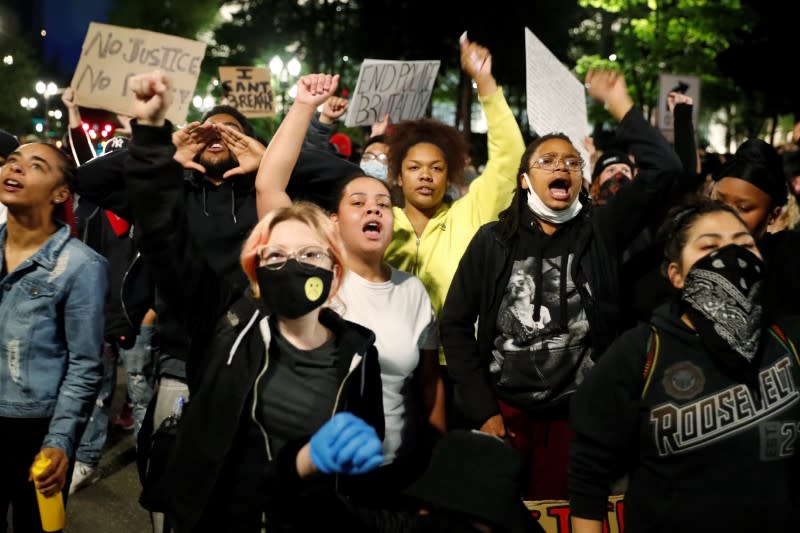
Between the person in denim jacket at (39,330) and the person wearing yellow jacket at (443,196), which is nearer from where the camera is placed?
the person in denim jacket at (39,330)

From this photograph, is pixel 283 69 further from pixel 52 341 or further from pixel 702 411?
pixel 702 411

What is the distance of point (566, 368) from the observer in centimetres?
404

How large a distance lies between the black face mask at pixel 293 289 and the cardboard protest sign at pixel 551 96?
3162 mm

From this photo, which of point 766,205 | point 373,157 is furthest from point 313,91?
point 373,157

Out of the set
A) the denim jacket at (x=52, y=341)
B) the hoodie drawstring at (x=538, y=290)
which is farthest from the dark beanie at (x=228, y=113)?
the hoodie drawstring at (x=538, y=290)

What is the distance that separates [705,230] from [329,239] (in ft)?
4.30

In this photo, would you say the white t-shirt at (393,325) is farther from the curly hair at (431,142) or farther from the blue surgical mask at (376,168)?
the blue surgical mask at (376,168)

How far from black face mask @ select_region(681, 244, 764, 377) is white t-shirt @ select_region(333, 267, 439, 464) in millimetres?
1265

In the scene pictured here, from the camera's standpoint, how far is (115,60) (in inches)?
265

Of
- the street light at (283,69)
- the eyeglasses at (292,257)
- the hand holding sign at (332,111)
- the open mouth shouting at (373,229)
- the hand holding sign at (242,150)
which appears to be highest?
the street light at (283,69)

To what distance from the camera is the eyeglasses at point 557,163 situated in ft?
14.1

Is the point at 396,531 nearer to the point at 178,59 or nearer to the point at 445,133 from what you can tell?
the point at 445,133

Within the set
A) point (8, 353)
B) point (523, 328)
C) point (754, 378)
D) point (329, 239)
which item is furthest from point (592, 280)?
point (8, 353)

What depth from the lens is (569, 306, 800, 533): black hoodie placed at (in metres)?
2.77
